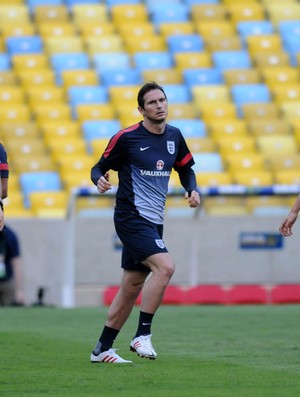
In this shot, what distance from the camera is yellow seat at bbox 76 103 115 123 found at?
24.0 metres

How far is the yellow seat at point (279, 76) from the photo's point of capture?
25375 millimetres

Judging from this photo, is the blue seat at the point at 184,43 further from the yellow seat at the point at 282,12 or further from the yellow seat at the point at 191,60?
the yellow seat at the point at 282,12

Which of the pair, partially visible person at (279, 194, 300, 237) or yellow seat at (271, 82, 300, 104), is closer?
partially visible person at (279, 194, 300, 237)

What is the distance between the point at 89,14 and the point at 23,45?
6.64 feet

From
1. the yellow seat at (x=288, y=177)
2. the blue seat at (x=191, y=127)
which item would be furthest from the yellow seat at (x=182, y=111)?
the yellow seat at (x=288, y=177)

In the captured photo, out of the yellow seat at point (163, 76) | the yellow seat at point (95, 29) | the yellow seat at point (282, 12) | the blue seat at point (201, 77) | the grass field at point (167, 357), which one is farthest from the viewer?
the yellow seat at point (282, 12)

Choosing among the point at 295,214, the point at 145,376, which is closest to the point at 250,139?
the point at 295,214

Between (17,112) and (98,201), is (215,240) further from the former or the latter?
(17,112)

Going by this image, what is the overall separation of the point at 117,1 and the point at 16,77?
3630 millimetres

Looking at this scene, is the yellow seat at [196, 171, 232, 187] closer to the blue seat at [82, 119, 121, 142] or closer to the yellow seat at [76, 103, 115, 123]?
the blue seat at [82, 119, 121, 142]

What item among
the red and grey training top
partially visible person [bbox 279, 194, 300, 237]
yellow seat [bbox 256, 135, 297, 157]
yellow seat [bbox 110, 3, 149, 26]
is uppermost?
yellow seat [bbox 110, 3, 149, 26]

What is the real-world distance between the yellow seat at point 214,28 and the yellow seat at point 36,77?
353 centimetres

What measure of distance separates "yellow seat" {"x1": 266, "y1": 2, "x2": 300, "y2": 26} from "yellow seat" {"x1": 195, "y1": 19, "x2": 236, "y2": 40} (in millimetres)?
984

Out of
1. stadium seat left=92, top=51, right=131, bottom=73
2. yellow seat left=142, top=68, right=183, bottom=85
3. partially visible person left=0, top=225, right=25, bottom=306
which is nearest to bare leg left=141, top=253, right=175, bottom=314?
partially visible person left=0, top=225, right=25, bottom=306
